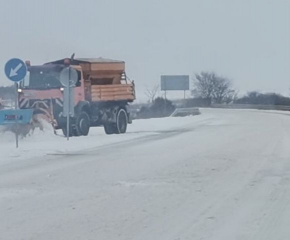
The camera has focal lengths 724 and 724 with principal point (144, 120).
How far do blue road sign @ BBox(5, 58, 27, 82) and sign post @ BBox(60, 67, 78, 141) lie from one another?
10.4ft

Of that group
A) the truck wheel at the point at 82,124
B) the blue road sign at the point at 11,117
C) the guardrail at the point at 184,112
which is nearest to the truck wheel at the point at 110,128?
the truck wheel at the point at 82,124

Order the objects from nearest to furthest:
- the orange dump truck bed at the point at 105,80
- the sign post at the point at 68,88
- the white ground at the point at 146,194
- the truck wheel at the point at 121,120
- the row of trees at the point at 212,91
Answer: the white ground at the point at 146,194, the sign post at the point at 68,88, the orange dump truck bed at the point at 105,80, the truck wheel at the point at 121,120, the row of trees at the point at 212,91

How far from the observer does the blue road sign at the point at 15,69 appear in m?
20.8

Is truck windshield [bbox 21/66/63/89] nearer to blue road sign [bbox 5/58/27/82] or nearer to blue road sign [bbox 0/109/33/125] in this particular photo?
blue road sign [bbox 0/109/33/125]

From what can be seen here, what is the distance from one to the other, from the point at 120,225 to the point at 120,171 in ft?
18.7

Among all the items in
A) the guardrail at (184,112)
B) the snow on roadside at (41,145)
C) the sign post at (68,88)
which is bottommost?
the guardrail at (184,112)

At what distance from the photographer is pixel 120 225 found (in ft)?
27.9

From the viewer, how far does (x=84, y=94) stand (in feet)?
91.1

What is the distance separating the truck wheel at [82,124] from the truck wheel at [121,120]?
2448 millimetres

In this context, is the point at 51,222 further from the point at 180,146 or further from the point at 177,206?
the point at 180,146

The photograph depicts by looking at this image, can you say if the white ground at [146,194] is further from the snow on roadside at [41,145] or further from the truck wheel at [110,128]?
the truck wheel at [110,128]

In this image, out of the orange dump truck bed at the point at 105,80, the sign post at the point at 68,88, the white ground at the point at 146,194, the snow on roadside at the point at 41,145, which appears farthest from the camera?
the orange dump truck bed at the point at 105,80

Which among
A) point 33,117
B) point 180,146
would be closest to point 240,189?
point 180,146

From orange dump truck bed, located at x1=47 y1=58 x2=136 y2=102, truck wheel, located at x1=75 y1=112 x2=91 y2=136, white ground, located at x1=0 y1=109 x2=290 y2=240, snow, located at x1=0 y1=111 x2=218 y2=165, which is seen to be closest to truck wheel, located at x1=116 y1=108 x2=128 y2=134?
orange dump truck bed, located at x1=47 y1=58 x2=136 y2=102
